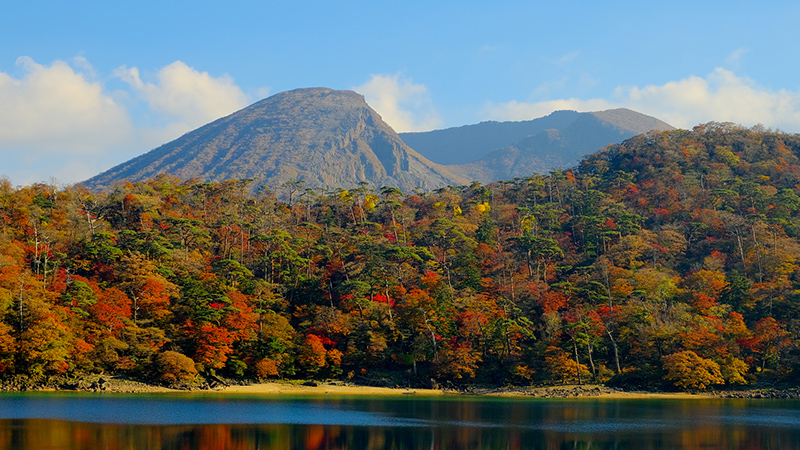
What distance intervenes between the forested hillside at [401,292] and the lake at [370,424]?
7.26 metres

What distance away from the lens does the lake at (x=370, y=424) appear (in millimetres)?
28266

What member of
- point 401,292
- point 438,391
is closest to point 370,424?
point 438,391

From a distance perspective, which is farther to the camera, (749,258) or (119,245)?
(749,258)

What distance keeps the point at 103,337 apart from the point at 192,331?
703 centimetres

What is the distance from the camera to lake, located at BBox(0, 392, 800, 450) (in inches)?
1113

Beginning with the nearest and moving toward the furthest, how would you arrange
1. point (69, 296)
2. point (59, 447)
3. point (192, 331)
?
1. point (59, 447)
2. point (69, 296)
3. point (192, 331)

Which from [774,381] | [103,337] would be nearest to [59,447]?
[103,337]

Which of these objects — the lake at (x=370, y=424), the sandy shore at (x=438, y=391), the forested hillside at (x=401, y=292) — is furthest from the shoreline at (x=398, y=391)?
the lake at (x=370, y=424)

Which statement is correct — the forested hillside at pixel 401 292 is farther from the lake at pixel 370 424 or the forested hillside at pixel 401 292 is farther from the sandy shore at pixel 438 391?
the lake at pixel 370 424

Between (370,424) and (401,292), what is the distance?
32.4m

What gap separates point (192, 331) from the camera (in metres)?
56.5

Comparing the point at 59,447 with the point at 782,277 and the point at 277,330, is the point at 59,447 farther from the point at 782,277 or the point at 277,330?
the point at 782,277

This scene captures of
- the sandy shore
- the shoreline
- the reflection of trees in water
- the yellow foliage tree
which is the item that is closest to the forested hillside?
the yellow foliage tree

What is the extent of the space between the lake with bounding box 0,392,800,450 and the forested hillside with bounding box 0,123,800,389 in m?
7.26
